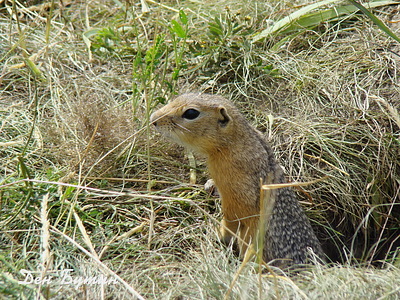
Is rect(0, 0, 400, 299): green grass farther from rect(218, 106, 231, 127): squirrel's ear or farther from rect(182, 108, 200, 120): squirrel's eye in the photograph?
rect(218, 106, 231, 127): squirrel's ear

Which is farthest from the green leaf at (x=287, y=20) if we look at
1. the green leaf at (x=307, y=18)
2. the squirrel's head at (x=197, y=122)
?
the squirrel's head at (x=197, y=122)

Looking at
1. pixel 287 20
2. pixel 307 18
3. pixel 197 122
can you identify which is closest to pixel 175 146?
pixel 197 122

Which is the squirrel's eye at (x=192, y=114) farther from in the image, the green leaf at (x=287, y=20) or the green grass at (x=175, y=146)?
the green leaf at (x=287, y=20)

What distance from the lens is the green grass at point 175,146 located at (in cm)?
332

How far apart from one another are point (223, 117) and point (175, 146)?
1.03 metres

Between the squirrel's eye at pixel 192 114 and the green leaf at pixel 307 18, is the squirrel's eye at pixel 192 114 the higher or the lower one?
the lower one

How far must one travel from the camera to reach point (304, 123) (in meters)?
4.83

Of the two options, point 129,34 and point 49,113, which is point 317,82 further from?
point 49,113

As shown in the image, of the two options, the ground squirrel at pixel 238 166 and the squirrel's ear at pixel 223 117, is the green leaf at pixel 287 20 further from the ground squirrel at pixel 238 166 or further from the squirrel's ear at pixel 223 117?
the squirrel's ear at pixel 223 117

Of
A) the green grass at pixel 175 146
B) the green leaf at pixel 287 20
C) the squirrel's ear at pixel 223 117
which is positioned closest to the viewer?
the green grass at pixel 175 146

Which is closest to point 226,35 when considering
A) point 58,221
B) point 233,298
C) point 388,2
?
point 388,2

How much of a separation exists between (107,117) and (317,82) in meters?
2.16

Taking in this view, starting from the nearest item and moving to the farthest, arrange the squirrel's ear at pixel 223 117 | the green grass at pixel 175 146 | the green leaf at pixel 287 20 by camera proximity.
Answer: the green grass at pixel 175 146 < the squirrel's ear at pixel 223 117 < the green leaf at pixel 287 20

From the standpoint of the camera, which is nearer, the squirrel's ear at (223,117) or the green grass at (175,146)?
the green grass at (175,146)
